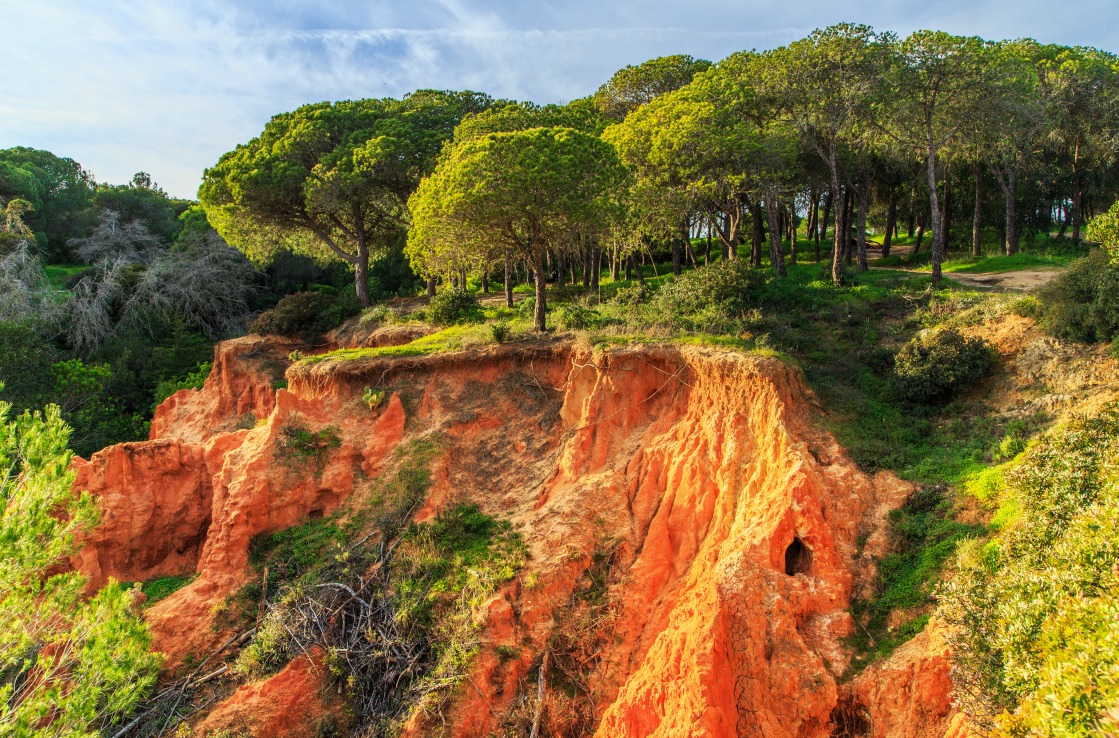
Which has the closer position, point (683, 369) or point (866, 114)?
point (683, 369)

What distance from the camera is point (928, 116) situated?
2516 cm

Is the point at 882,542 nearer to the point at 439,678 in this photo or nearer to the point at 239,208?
the point at 439,678

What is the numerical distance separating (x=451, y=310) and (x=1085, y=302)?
19.4 m

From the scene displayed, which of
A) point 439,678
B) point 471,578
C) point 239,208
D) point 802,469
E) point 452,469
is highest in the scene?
point 239,208

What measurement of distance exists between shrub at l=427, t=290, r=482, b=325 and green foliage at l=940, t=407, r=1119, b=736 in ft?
60.6

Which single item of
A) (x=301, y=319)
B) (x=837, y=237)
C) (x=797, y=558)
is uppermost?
(x=837, y=237)

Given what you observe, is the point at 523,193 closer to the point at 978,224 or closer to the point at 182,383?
the point at 182,383

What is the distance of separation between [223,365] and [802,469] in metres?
24.9

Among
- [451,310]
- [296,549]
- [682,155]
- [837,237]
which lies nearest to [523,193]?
[451,310]

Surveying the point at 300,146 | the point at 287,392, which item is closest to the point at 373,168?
the point at 300,146

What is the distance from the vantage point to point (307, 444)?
19406 millimetres

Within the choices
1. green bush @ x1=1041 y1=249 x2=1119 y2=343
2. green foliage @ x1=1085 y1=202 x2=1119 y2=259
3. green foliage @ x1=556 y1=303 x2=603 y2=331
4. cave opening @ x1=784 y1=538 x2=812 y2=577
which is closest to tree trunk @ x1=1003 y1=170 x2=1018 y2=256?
green foliage @ x1=1085 y1=202 x2=1119 y2=259

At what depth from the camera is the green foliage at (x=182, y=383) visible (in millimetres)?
30891

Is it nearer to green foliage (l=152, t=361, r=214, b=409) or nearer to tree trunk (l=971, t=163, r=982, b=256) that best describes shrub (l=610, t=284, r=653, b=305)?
tree trunk (l=971, t=163, r=982, b=256)
